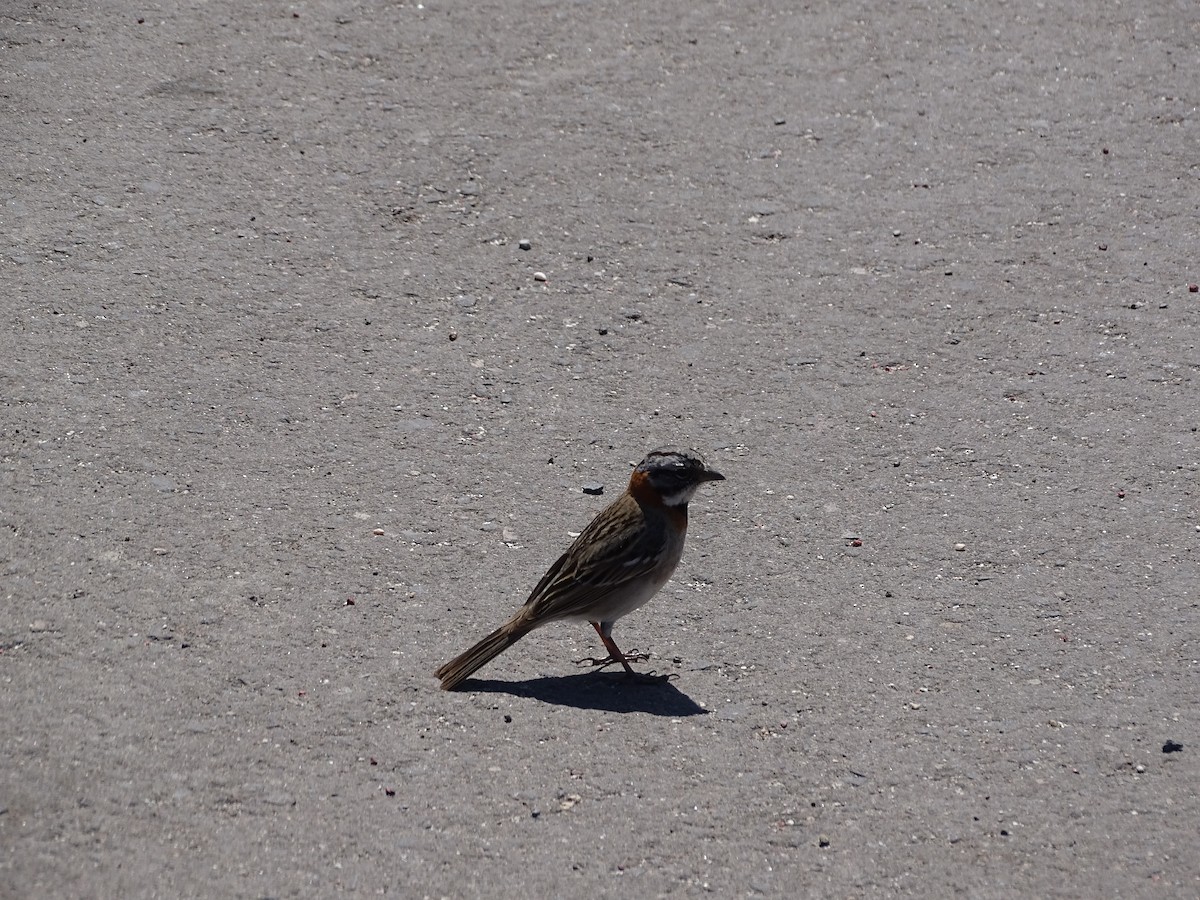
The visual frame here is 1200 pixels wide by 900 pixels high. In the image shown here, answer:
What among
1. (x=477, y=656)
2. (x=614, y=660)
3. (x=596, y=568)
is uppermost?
(x=596, y=568)

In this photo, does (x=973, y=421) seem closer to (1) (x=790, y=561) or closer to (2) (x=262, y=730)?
(1) (x=790, y=561)

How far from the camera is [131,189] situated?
29.0ft

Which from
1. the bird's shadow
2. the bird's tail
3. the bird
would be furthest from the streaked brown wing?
the bird's shadow

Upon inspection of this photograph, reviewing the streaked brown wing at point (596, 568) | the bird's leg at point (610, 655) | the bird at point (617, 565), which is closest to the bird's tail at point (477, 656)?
the bird at point (617, 565)

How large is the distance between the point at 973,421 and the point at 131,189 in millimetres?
5148

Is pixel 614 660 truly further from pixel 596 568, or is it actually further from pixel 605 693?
pixel 596 568

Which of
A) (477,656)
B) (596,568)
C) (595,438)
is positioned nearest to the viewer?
(477,656)

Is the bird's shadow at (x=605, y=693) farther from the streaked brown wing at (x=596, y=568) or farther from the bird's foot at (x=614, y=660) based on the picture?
the streaked brown wing at (x=596, y=568)

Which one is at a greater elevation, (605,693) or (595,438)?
Result: (595,438)

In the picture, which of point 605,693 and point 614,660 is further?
point 614,660

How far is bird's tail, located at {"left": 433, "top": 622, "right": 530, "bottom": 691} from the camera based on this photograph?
5711 mm

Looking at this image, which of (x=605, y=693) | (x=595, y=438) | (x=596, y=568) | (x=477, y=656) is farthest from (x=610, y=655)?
(x=595, y=438)

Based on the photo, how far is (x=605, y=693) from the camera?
5832mm

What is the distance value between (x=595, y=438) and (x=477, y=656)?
188cm
